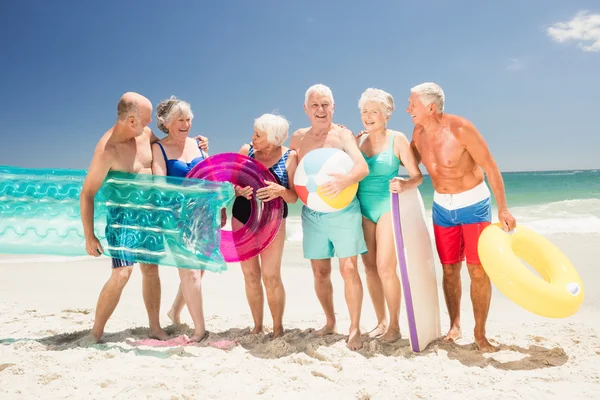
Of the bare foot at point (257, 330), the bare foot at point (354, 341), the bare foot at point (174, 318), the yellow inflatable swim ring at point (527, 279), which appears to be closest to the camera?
the yellow inflatable swim ring at point (527, 279)

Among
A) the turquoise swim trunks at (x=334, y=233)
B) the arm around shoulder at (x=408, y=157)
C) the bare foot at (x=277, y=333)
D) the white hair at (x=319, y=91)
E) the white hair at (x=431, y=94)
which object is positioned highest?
the white hair at (x=319, y=91)

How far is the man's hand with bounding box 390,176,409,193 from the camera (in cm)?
385

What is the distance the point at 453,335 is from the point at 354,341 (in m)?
0.89

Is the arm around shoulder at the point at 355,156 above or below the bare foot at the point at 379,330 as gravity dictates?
above

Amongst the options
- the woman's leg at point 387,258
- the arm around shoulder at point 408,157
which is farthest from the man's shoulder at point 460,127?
the woman's leg at point 387,258

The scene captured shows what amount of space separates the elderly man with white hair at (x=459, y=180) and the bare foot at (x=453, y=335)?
22cm

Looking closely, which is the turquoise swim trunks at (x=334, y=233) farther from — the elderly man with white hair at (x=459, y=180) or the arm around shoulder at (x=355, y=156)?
the elderly man with white hair at (x=459, y=180)

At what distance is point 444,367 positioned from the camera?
137 inches

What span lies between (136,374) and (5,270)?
19.4 ft

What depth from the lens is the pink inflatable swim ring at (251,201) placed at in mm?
3928

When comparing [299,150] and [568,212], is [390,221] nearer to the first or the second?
[299,150]

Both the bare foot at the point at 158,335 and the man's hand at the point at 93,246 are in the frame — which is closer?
the man's hand at the point at 93,246

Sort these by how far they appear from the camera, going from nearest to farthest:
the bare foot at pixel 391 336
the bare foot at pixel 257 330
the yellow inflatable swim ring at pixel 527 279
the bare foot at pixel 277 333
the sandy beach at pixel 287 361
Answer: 1. the sandy beach at pixel 287 361
2. the yellow inflatable swim ring at pixel 527 279
3. the bare foot at pixel 391 336
4. the bare foot at pixel 277 333
5. the bare foot at pixel 257 330

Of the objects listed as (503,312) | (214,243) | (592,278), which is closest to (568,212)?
(592,278)
